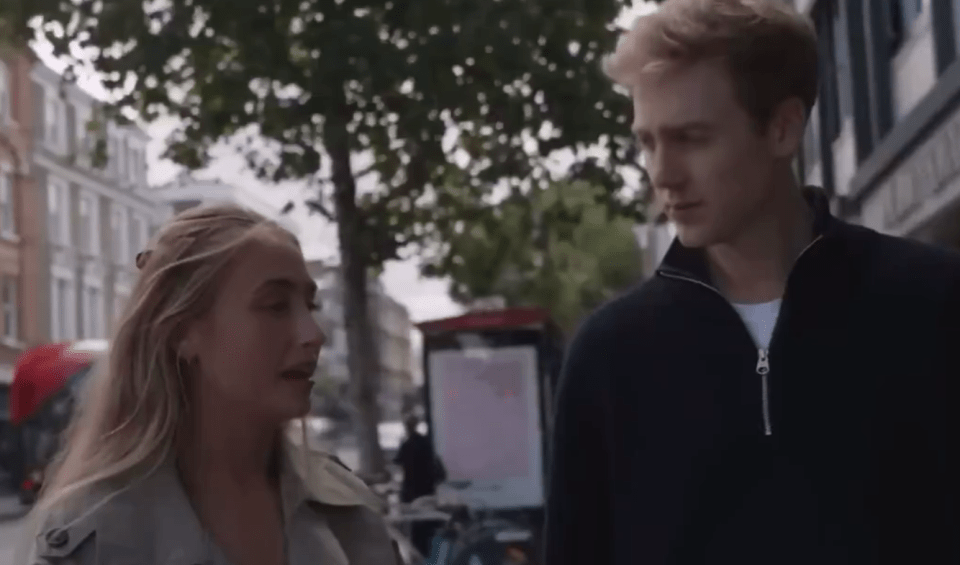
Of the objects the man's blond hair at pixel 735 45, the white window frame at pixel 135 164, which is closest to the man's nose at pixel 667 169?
the man's blond hair at pixel 735 45

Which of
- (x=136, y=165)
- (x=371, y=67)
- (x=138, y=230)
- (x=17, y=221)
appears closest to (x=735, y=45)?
(x=371, y=67)

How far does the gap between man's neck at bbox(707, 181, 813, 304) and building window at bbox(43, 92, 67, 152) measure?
60.3 meters

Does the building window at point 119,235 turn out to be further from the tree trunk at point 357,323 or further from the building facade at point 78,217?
the tree trunk at point 357,323

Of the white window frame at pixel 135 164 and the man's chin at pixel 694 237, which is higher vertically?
the white window frame at pixel 135 164

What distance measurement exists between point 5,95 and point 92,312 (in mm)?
11691

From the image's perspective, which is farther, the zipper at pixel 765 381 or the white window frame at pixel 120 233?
the white window frame at pixel 120 233


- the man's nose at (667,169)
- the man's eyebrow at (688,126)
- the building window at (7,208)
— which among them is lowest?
the man's nose at (667,169)

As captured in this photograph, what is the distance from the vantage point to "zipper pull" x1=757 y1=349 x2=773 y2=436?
289cm

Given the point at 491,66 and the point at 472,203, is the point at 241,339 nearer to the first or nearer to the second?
the point at 491,66

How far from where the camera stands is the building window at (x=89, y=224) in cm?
6771

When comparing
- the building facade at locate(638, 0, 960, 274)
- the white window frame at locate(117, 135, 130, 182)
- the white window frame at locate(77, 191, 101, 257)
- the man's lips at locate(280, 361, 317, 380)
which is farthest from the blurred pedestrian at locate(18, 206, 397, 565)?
the white window frame at locate(117, 135, 130, 182)

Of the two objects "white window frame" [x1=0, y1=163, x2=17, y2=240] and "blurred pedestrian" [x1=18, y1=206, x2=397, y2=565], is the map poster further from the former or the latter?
"white window frame" [x1=0, y1=163, x2=17, y2=240]

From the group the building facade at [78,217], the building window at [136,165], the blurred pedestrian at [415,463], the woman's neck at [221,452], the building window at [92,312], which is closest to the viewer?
the woman's neck at [221,452]

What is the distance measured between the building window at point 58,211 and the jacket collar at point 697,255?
60782mm
